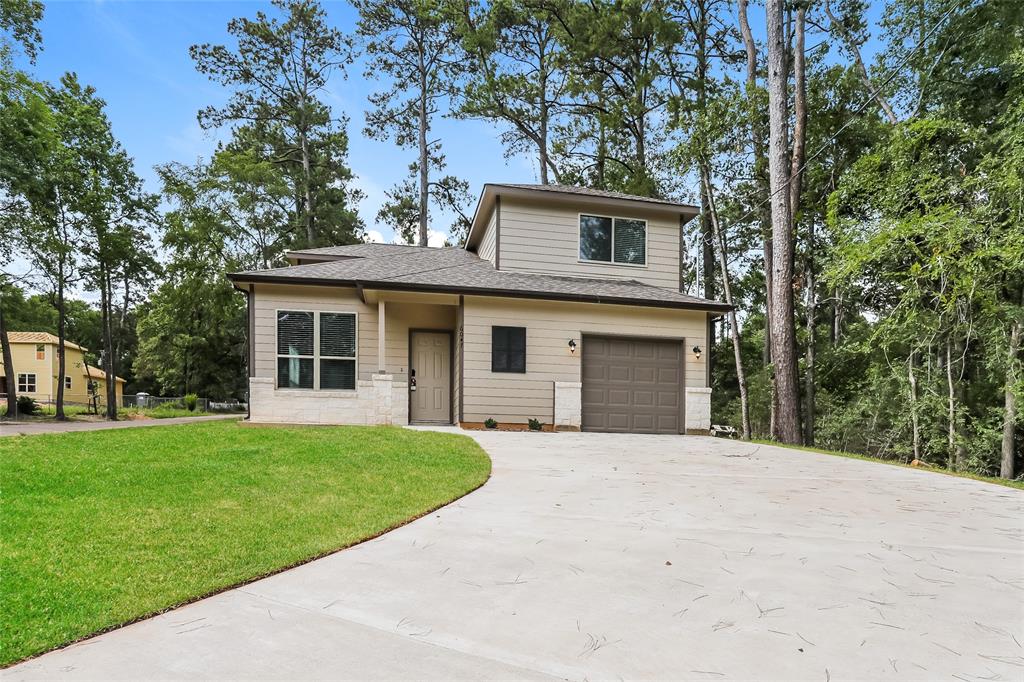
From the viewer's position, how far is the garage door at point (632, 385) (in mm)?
11133

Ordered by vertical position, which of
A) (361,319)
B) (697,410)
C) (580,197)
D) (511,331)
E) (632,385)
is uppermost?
(580,197)

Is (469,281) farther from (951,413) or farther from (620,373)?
(951,413)

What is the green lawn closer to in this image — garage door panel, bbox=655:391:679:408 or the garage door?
the garage door

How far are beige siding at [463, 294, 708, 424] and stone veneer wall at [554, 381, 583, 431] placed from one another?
0.47 ft

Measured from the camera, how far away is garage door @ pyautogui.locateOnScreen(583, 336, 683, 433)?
438 inches

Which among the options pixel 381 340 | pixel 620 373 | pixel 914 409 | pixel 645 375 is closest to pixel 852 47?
pixel 914 409

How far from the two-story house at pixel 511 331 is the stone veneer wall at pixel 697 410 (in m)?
0.03

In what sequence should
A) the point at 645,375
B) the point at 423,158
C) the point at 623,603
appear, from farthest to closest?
the point at 423,158
the point at 645,375
the point at 623,603

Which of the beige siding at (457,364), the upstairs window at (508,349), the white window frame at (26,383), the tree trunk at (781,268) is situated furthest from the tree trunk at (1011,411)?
the white window frame at (26,383)

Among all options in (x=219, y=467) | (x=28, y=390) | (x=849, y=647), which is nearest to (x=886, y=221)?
(x=849, y=647)

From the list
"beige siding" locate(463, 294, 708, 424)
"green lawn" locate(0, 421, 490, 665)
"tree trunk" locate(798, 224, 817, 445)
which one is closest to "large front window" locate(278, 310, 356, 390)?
"beige siding" locate(463, 294, 708, 424)

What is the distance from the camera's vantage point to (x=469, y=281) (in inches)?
423

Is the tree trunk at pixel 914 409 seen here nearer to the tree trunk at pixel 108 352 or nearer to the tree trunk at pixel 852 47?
the tree trunk at pixel 852 47

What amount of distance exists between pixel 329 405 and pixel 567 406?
4798 millimetres
